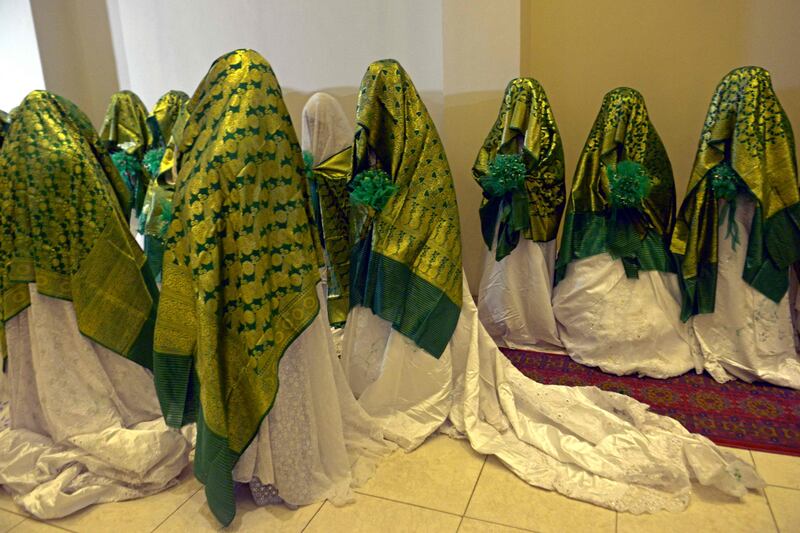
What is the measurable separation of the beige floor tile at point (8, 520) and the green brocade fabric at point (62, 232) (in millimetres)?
674

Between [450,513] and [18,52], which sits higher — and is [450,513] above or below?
below

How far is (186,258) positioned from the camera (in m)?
1.82

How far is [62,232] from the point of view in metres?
2.19

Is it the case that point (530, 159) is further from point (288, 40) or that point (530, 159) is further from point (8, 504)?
point (8, 504)

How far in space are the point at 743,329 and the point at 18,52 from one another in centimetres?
599

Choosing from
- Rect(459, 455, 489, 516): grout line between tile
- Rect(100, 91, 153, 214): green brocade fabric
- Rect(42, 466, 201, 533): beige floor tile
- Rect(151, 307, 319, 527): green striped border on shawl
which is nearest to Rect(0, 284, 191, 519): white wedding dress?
Rect(42, 466, 201, 533): beige floor tile

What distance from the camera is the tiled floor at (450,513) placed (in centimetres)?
188

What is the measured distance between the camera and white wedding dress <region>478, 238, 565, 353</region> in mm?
3379

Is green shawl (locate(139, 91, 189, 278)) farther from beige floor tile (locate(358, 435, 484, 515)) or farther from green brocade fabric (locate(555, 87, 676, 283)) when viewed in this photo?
green brocade fabric (locate(555, 87, 676, 283))

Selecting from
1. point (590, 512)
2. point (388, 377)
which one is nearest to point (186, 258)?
point (388, 377)

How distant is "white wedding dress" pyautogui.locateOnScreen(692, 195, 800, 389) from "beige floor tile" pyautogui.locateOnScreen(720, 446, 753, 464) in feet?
2.32

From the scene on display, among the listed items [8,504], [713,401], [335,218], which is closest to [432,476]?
[335,218]

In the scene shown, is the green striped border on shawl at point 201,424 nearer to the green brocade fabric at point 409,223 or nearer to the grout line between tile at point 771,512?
the green brocade fabric at point 409,223

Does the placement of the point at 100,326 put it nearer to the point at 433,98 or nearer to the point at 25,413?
the point at 25,413
